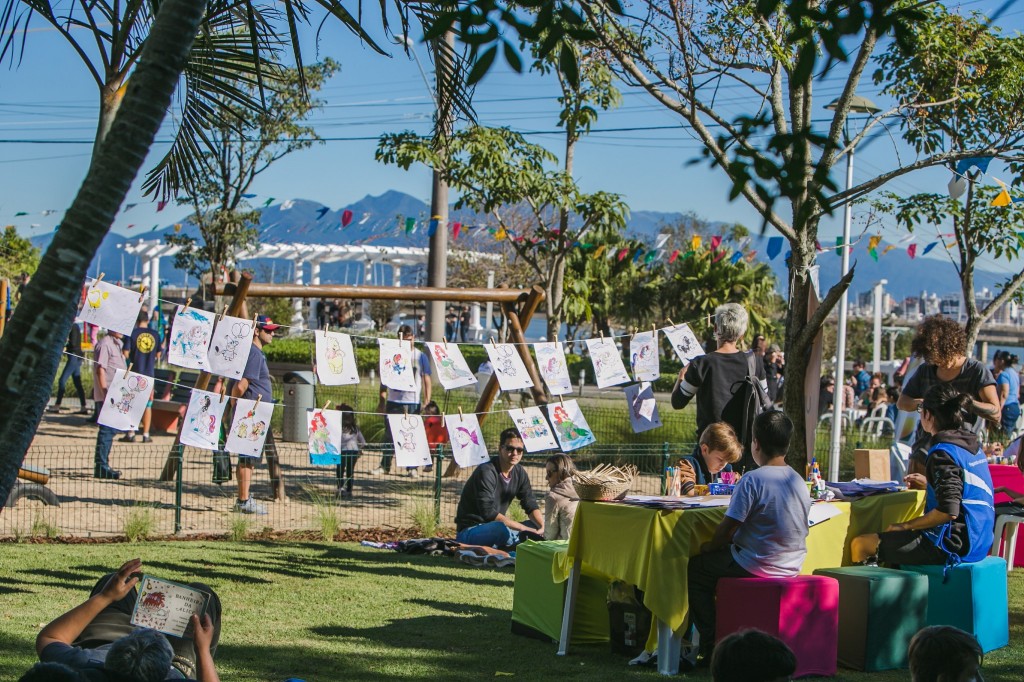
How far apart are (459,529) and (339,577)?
5.04 feet

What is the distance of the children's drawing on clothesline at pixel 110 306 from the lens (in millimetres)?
9047

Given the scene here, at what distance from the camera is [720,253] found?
106 ft

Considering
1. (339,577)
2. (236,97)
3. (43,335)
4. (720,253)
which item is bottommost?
(339,577)

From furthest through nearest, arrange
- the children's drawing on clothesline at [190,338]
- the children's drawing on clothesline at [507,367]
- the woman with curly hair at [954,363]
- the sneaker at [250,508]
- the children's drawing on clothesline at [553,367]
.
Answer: the children's drawing on clothesline at [507,367], the sneaker at [250,508], the children's drawing on clothesline at [553,367], the children's drawing on clothesline at [190,338], the woman with curly hair at [954,363]

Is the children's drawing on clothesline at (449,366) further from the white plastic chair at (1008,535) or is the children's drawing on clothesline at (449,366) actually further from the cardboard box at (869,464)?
the white plastic chair at (1008,535)

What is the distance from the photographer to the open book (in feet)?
11.1

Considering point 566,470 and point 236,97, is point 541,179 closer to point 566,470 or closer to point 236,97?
point 566,470

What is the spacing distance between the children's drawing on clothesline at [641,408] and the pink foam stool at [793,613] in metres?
5.36

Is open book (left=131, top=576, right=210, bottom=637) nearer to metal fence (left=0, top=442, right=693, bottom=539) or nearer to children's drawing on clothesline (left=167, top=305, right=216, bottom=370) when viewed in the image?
children's drawing on clothesline (left=167, top=305, right=216, bottom=370)

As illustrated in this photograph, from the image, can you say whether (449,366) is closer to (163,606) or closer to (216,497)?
(216,497)

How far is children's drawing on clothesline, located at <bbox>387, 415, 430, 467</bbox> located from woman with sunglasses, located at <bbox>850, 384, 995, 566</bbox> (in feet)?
16.1

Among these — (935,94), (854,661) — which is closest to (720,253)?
(935,94)

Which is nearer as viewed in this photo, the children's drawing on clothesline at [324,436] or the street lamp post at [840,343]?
the children's drawing on clothesline at [324,436]

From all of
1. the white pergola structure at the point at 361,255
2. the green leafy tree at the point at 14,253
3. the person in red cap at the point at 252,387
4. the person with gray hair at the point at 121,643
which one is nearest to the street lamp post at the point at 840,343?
the person in red cap at the point at 252,387
